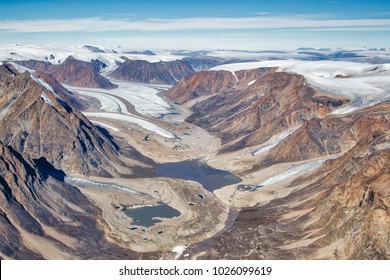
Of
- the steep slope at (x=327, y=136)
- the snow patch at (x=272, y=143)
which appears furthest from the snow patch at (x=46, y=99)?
the steep slope at (x=327, y=136)

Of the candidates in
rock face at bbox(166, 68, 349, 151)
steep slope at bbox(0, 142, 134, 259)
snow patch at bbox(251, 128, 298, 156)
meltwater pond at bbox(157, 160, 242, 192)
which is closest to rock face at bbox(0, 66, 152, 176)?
meltwater pond at bbox(157, 160, 242, 192)

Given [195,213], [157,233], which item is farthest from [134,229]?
[195,213]

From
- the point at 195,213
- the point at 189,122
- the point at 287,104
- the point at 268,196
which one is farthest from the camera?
the point at 189,122

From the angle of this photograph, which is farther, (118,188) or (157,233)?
(118,188)

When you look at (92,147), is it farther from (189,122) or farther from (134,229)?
A: (189,122)

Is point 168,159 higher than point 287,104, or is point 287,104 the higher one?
point 287,104

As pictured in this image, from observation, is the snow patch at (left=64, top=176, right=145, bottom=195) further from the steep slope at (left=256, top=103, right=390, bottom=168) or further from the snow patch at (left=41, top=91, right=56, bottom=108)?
the steep slope at (left=256, top=103, right=390, bottom=168)

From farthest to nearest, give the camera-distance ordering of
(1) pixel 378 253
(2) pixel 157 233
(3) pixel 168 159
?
(3) pixel 168 159
(2) pixel 157 233
(1) pixel 378 253

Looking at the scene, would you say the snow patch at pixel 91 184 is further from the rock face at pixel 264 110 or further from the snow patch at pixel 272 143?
the rock face at pixel 264 110
